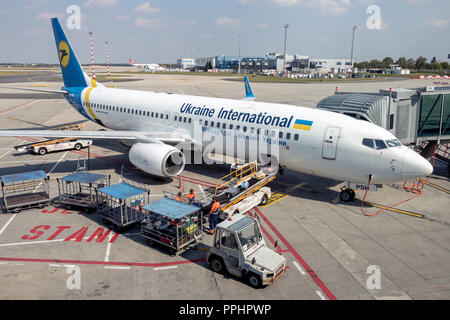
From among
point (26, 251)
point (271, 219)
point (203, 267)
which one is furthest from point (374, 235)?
point (26, 251)

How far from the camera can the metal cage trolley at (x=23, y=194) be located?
56.5ft

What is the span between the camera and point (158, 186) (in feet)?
70.0

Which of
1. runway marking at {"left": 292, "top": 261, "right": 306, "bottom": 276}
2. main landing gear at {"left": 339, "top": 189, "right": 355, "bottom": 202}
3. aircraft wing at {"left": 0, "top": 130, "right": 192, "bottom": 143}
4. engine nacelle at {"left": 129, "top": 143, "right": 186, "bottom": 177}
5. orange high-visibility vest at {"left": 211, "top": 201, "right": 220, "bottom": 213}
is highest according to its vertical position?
aircraft wing at {"left": 0, "top": 130, "right": 192, "bottom": 143}

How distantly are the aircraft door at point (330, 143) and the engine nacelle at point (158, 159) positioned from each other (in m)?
8.84

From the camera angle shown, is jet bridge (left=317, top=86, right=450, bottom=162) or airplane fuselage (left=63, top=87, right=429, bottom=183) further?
jet bridge (left=317, top=86, right=450, bottom=162)

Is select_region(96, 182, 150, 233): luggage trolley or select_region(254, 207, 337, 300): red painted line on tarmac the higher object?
select_region(96, 182, 150, 233): luggage trolley

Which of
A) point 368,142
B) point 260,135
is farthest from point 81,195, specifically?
point 368,142

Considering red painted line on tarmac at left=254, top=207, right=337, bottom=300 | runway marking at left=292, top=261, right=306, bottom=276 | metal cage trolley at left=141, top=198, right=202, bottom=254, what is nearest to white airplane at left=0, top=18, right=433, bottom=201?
red painted line on tarmac at left=254, top=207, right=337, bottom=300

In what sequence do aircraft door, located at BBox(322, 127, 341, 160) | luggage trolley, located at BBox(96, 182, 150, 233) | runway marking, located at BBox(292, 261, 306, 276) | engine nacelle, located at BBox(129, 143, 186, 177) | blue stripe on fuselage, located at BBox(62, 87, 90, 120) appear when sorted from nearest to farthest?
runway marking, located at BBox(292, 261, 306, 276), luggage trolley, located at BBox(96, 182, 150, 233), aircraft door, located at BBox(322, 127, 341, 160), engine nacelle, located at BBox(129, 143, 186, 177), blue stripe on fuselage, located at BBox(62, 87, 90, 120)

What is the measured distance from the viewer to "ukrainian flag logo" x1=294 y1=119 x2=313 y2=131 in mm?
18794

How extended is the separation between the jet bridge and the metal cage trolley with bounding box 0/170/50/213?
19177 millimetres

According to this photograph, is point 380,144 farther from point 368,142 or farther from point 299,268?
point 299,268

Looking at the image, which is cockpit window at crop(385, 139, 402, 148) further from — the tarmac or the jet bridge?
the jet bridge
